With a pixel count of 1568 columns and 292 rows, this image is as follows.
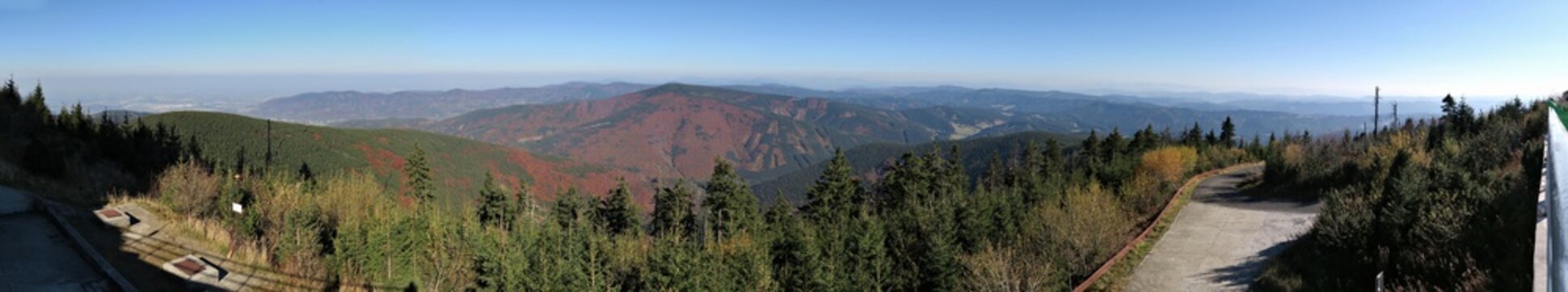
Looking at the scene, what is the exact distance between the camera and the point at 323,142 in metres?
122

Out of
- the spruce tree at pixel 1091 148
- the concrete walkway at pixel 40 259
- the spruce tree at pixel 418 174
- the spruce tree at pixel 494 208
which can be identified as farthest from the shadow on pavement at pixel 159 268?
the spruce tree at pixel 1091 148

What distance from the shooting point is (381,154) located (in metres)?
128

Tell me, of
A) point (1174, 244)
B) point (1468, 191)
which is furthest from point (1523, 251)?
point (1174, 244)

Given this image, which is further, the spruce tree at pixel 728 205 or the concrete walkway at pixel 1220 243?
the spruce tree at pixel 728 205

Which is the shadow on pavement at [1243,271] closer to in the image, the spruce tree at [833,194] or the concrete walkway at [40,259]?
the concrete walkway at [40,259]

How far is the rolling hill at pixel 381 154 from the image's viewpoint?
107562 mm

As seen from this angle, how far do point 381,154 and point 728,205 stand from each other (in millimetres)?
113265

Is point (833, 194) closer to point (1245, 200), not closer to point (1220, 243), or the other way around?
point (1245, 200)

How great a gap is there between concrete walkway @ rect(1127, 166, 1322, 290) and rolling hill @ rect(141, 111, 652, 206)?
268 ft

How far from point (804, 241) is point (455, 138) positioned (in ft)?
539

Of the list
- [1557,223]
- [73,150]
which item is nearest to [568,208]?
[73,150]

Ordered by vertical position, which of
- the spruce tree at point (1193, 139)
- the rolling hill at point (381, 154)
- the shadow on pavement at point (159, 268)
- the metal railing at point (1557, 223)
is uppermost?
the metal railing at point (1557, 223)

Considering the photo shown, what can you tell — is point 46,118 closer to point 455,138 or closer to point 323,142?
point 323,142

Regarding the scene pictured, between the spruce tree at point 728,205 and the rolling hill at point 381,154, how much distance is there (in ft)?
173
